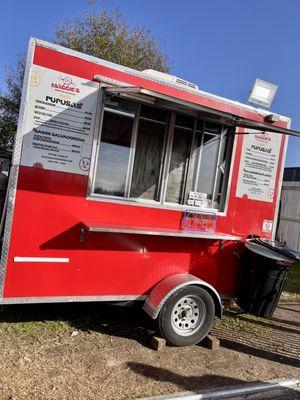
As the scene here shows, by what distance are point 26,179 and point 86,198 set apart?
70cm

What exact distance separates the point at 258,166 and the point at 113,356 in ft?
10.5

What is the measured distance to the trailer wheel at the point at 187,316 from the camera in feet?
17.5

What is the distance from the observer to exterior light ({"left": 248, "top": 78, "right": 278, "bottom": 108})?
6.53 meters

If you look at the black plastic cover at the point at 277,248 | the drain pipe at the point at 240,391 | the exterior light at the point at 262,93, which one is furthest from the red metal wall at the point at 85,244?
the drain pipe at the point at 240,391

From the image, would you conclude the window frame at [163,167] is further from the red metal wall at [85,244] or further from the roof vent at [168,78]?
Result: the roof vent at [168,78]

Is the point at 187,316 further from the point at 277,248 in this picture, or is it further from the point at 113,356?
the point at 277,248

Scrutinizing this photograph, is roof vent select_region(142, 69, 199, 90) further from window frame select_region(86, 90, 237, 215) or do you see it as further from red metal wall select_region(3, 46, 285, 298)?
window frame select_region(86, 90, 237, 215)

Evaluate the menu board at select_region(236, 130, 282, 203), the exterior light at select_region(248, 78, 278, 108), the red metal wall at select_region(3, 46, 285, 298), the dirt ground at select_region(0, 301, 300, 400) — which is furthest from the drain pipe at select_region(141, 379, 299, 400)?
the exterior light at select_region(248, 78, 278, 108)

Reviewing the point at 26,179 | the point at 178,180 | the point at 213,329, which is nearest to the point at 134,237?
the point at 178,180

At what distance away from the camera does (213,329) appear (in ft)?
20.4

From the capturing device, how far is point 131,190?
5.51m

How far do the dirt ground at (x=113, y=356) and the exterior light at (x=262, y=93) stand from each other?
3.21m

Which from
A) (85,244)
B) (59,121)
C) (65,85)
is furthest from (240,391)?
(65,85)

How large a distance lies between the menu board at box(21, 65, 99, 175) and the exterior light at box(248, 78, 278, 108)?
8.38 ft
